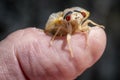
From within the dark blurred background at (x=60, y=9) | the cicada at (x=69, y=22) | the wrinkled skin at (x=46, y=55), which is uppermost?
the cicada at (x=69, y=22)

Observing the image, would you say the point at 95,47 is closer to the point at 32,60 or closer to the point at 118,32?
the point at 32,60

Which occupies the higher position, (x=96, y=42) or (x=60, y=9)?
(x=96, y=42)

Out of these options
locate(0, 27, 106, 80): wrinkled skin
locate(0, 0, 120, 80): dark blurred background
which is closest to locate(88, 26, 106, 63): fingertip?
locate(0, 27, 106, 80): wrinkled skin

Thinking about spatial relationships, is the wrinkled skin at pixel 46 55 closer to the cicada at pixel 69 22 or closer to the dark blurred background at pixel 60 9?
the cicada at pixel 69 22

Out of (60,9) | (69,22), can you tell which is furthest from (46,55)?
(60,9)

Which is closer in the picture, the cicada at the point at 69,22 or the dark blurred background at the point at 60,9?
the cicada at the point at 69,22

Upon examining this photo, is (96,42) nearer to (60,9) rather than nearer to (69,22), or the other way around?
(69,22)

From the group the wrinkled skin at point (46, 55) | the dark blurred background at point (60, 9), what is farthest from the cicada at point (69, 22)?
the dark blurred background at point (60, 9)
